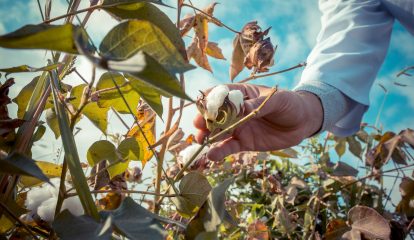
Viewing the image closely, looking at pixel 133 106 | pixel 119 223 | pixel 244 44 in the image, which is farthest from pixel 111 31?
pixel 244 44

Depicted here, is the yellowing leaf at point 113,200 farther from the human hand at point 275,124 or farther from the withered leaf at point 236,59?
the withered leaf at point 236,59

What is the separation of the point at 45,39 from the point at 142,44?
0.06 m

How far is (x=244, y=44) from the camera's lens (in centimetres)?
62

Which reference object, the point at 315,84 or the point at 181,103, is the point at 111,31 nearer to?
the point at 181,103

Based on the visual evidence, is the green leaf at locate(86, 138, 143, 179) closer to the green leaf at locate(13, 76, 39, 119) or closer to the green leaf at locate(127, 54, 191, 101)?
the green leaf at locate(13, 76, 39, 119)

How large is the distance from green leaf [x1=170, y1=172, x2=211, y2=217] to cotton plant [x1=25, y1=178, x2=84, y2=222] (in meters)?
0.10

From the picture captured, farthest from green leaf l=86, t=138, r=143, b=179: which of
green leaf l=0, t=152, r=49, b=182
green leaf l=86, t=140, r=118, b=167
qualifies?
green leaf l=0, t=152, r=49, b=182

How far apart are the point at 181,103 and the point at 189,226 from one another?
0.26 metres

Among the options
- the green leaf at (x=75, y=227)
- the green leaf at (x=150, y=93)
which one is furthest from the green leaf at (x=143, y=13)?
the green leaf at (x=75, y=227)

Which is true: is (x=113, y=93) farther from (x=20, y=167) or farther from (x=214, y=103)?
(x=20, y=167)

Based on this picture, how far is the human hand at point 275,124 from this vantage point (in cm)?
68

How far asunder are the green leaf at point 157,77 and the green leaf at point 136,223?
0.09 meters

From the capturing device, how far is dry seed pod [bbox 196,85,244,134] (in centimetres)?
43

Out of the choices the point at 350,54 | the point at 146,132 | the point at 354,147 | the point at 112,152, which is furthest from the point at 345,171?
the point at 112,152
